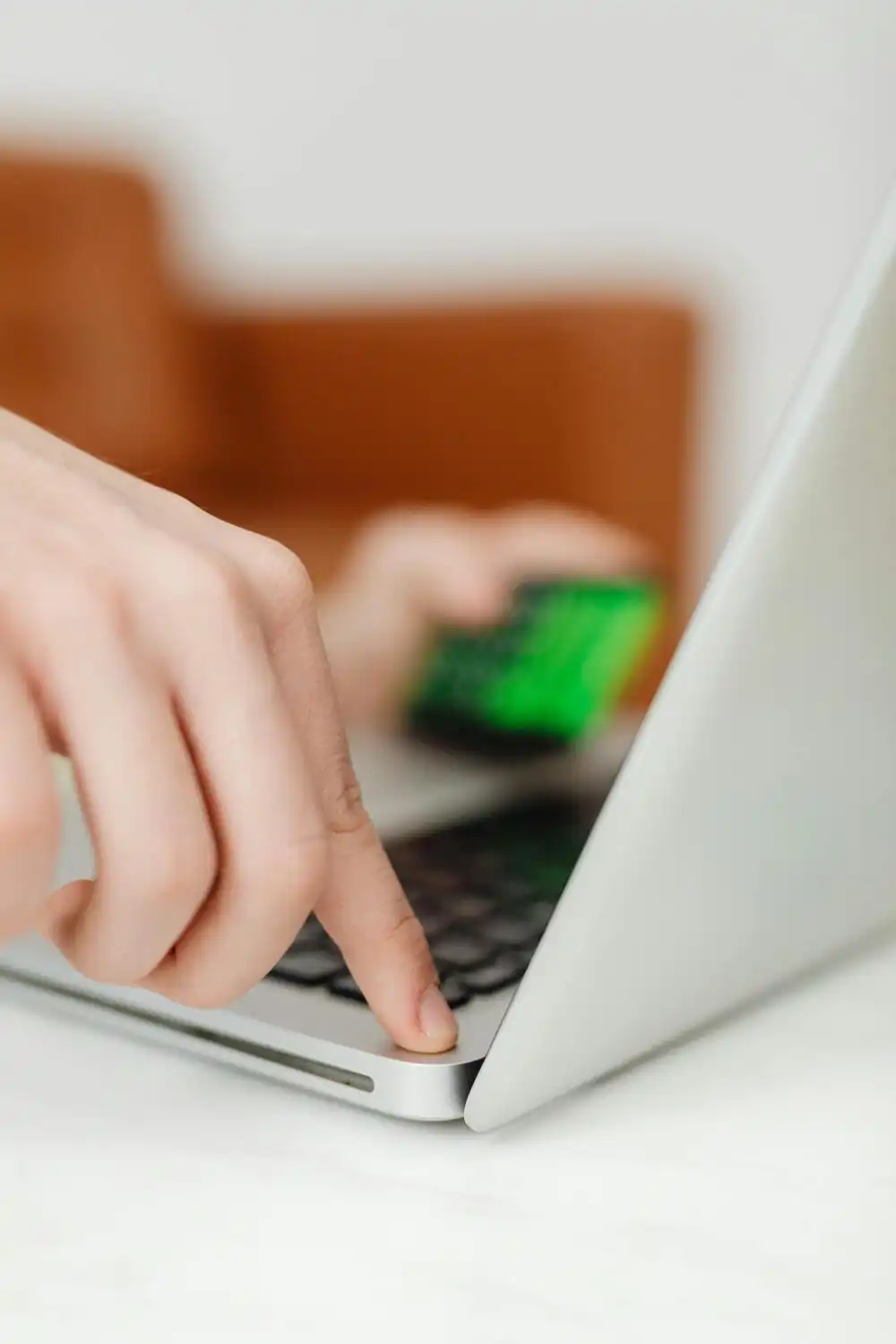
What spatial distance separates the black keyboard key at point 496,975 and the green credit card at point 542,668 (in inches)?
→ 11.3

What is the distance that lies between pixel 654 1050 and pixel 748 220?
2.40 metres

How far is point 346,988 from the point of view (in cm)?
30

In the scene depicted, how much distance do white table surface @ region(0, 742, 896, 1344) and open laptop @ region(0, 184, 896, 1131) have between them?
11 millimetres

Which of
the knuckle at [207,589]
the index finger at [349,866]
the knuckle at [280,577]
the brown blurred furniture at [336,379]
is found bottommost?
the brown blurred furniture at [336,379]

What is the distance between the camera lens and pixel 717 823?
10.4 inches

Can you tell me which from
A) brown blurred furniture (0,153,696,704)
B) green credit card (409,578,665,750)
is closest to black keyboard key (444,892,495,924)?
green credit card (409,578,665,750)

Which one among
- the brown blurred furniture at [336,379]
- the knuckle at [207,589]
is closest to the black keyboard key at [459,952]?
the knuckle at [207,589]

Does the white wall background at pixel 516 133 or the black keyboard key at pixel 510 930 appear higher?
the black keyboard key at pixel 510 930

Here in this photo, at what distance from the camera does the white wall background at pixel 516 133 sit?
2.32 metres

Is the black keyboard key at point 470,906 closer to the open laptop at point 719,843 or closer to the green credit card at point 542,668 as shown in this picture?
the open laptop at point 719,843

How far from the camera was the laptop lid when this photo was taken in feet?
0.76

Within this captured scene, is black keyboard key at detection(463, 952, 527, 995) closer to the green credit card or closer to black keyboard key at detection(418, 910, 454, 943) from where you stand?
black keyboard key at detection(418, 910, 454, 943)

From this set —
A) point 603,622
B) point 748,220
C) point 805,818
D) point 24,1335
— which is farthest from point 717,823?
point 748,220

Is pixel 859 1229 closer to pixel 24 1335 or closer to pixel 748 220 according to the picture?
pixel 24 1335
